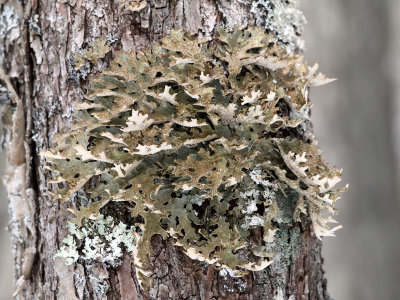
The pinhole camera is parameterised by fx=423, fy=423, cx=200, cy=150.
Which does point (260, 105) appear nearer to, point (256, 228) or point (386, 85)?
point (256, 228)

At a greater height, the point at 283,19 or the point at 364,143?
the point at 364,143

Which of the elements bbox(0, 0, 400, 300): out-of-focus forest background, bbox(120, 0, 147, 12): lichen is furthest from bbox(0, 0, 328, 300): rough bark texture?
bbox(0, 0, 400, 300): out-of-focus forest background

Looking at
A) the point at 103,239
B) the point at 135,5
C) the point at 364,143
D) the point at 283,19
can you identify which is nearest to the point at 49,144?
the point at 103,239

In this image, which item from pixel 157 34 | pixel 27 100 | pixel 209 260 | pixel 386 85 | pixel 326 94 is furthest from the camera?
pixel 326 94

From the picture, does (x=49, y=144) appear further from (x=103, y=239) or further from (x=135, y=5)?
(x=135, y=5)

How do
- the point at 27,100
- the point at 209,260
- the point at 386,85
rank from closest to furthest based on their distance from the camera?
1. the point at 209,260
2. the point at 27,100
3. the point at 386,85

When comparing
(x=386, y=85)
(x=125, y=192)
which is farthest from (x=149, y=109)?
(x=386, y=85)

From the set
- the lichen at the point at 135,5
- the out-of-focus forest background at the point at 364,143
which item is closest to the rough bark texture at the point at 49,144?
the lichen at the point at 135,5
